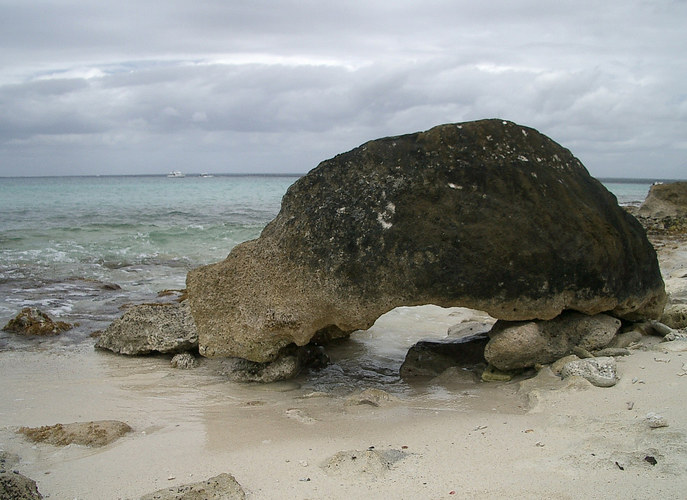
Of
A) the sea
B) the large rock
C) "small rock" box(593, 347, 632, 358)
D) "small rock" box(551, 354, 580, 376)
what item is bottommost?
the sea

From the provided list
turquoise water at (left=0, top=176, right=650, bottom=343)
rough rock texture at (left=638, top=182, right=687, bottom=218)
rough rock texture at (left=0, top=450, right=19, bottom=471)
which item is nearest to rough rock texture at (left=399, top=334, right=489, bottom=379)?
rough rock texture at (left=0, top=450, right=19, bottom=471)

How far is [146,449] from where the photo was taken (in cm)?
392

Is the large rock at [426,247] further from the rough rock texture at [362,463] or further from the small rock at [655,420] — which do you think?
the rough rock texture at [362,463]

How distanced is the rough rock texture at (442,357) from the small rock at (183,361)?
2173 millimetres

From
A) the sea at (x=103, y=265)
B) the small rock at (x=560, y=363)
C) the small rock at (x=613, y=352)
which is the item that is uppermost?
the small rock at (x=613, y=352)

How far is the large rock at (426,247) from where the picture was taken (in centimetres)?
483

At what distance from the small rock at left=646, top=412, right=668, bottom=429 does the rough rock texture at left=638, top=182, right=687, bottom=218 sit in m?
20.7

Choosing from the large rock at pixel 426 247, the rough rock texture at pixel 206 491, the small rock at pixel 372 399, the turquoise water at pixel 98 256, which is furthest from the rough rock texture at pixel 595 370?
the turquoise water at pixel 98 256

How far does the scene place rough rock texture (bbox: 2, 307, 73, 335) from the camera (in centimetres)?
778

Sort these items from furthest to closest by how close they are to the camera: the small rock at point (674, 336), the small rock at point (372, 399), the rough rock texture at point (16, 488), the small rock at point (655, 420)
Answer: the small rock at point (674, 336)
the small rock at point (372, 399)
the small rock at point (655, 420)
the rough rock texture at point (16, 488)

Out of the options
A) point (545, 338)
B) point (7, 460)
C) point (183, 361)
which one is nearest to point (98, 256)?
point (183, 361)

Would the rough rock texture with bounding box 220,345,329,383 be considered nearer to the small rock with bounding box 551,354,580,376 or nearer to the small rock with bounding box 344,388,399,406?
the small rock with bounding box 344,388,399,406

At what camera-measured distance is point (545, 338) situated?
16.7 ft

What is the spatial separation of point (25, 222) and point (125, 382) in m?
21.3
